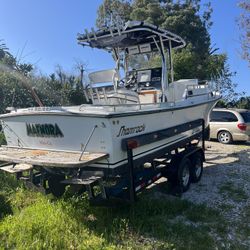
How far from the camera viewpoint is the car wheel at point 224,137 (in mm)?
13102

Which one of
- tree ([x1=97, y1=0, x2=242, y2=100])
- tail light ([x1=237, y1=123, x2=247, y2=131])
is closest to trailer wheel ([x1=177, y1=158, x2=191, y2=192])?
tail light ([x1=237, y1=123, x2=247, y2=131])

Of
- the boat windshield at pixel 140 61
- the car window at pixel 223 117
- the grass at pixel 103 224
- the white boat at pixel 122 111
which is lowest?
the grass at pixel 103 224

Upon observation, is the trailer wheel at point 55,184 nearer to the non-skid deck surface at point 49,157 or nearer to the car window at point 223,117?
the non-skid deck surface at point 49,157

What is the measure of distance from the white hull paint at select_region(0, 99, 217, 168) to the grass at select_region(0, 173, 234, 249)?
96 cm

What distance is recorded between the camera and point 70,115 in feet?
15.5

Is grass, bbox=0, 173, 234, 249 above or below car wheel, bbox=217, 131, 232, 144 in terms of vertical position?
above

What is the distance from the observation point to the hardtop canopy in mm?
6215

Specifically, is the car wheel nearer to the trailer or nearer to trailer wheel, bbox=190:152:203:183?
trailer wheel, bbox=190:152:203:183

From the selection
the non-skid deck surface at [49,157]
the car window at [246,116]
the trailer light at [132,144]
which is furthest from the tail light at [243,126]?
the non-skid deck surface at [49,157]

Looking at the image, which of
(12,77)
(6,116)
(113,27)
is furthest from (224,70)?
(6,116)

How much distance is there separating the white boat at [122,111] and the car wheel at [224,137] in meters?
4.67

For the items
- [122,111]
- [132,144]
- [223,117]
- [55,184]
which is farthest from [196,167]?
[223,117]

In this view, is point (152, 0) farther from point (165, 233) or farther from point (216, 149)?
point (165, 233)

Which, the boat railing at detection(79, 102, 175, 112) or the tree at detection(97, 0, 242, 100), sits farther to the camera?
the tree at detection(97, 0, 242, 100)
